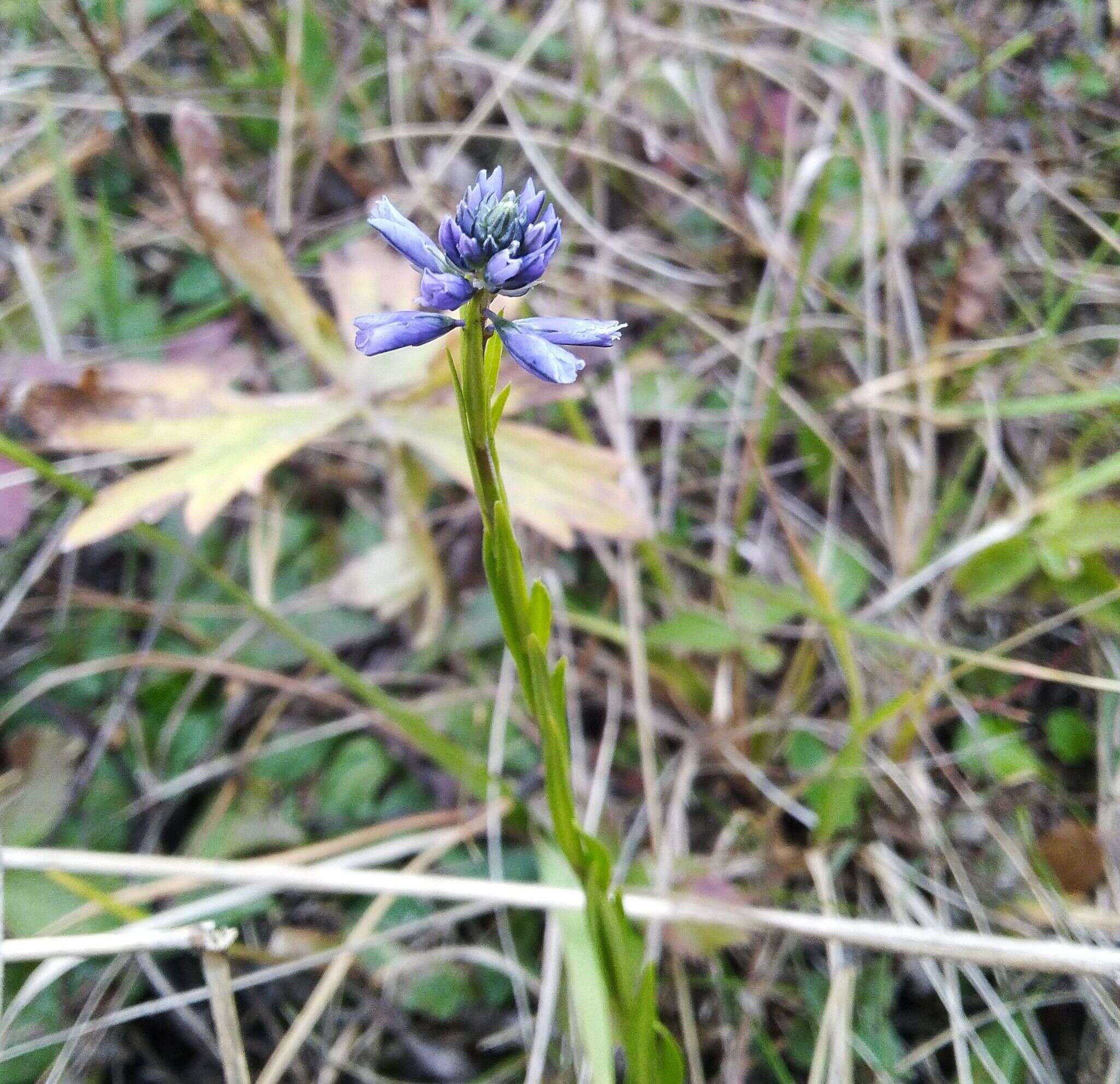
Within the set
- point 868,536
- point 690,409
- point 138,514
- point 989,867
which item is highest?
point 138,514

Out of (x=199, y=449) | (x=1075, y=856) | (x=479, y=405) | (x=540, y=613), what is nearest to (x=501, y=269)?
(x=479, y=405)

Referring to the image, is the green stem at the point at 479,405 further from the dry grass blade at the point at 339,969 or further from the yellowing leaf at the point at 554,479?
the dry grass blade at the point at 339,969

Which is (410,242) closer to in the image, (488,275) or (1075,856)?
(488,275)

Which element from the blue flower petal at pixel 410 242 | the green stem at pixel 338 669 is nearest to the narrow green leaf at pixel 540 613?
the blue flower petal at pixel 410 242

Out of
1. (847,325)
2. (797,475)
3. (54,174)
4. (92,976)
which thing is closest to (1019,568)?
(797,475)

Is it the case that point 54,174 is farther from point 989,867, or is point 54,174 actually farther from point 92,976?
point 989,867

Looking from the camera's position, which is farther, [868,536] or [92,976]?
[868,536]

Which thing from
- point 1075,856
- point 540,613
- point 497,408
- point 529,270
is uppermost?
point 529,270
